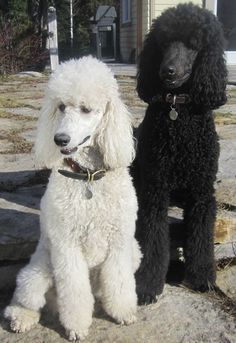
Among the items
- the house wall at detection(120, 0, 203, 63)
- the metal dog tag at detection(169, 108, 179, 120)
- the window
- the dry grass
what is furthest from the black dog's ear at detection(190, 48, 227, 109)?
the window

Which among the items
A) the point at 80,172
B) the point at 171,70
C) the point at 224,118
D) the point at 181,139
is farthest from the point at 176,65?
the point at 224,118

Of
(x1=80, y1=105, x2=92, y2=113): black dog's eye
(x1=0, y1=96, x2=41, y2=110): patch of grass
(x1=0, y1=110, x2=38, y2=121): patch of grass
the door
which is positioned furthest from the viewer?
the door

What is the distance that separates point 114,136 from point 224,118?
3533 mm

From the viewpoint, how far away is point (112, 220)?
2115 mm

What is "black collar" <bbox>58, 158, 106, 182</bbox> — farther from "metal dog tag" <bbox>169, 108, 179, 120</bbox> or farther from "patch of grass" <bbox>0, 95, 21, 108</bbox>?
"patch of grass" <bbox>0, 95, 21, 108</bbox>

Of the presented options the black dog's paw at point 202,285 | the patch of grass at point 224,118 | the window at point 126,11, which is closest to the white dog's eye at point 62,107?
the black dog's paw at point 202,285

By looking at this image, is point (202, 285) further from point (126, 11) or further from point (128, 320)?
point (126, 11)

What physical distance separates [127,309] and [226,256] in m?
0.80

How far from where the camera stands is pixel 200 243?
252cm

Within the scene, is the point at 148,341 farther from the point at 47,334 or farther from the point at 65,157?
the point at 65,157

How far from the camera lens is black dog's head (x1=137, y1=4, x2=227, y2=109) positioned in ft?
7.72

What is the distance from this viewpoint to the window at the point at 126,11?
1344 centimetres

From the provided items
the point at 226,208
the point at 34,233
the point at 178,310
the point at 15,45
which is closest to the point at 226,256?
the point at 226,208

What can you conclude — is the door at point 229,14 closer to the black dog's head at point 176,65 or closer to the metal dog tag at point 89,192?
the black dog's head at point 176,65
